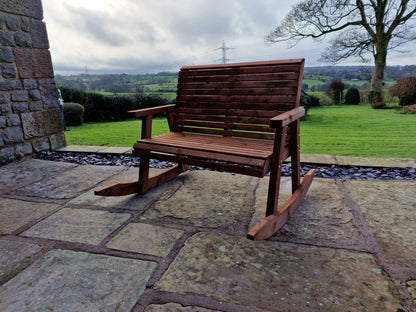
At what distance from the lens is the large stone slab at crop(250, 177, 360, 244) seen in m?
1.78

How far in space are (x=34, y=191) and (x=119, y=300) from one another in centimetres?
185

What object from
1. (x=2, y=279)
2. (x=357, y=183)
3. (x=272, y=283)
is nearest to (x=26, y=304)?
(x=2, y=279)

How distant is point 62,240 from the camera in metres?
1.75

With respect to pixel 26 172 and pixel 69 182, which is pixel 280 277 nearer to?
pixel 69 182

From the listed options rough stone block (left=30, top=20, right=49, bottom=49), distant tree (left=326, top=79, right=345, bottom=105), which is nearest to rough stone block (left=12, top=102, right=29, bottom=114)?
rough stone block (left=30, top=20, right=49, bottom=49)

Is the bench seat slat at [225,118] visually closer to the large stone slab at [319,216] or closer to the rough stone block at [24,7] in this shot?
the large stone slab at [319,216]

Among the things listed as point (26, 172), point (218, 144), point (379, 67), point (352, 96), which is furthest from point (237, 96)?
point (379, 67)

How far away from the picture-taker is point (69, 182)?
283 centimetres

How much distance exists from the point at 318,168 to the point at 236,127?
4.02 ft

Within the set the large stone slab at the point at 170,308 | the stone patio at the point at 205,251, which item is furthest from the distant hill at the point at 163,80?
the large stone slab at the point at 170,308

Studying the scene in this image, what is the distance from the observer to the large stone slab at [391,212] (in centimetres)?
160

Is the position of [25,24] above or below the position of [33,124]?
above

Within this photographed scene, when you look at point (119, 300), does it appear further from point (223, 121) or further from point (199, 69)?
point (199, 69)

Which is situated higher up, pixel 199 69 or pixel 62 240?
pixel 199 69
